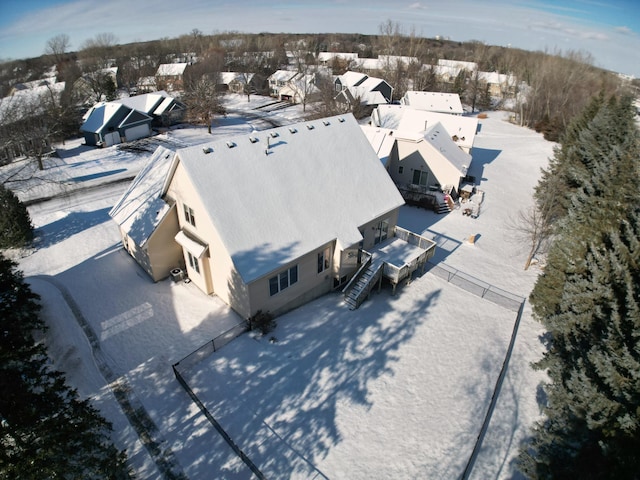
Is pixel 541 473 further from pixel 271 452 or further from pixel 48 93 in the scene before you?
pixel 48 93

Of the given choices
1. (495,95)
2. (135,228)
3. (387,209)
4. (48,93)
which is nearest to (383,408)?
(387,209)

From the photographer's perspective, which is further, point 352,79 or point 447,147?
point 352,79

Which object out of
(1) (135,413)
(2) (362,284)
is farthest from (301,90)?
(1) (135,413)

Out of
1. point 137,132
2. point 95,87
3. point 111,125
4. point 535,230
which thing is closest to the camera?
point 535,230

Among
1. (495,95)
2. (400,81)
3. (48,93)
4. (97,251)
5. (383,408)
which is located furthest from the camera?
(495,95)

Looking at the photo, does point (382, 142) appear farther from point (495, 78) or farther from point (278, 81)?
point (495, 78)

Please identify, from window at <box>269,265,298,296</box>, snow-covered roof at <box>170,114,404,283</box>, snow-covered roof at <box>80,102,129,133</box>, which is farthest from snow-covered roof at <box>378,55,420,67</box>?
window at <box>269,265,298,296</box>

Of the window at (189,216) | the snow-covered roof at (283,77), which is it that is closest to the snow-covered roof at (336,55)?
the snow-covered roof at (283,77)
